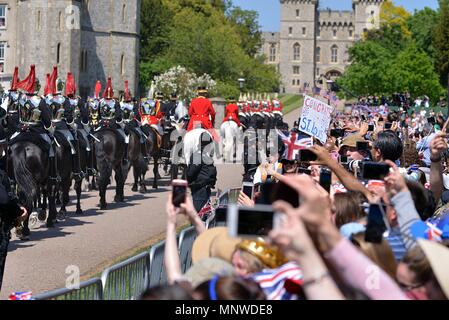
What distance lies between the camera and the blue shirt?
5737 millimetres

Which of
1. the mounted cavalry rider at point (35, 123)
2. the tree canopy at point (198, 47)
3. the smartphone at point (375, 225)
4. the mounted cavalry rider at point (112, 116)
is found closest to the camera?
the smartphone at point (375, 225)

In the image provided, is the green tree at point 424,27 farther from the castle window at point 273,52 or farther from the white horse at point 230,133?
the castle window at point 273,52

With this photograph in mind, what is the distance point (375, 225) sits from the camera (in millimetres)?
5230

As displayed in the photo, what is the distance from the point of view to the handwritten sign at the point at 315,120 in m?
12.2

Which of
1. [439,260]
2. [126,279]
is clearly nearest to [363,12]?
[126,279]

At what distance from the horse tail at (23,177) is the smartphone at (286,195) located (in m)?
11.9

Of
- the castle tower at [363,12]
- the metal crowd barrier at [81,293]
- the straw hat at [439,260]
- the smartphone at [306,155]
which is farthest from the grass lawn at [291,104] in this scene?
the straw hat at [439,260]

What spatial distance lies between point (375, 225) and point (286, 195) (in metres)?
0.63

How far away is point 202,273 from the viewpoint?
567 centimetres

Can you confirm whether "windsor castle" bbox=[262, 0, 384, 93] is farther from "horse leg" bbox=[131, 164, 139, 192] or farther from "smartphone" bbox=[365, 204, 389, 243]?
"smartphone" bbox=[365, 204, 389, 243]

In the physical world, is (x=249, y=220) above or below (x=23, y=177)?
above

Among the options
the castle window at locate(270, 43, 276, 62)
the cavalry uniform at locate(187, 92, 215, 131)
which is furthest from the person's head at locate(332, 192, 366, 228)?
the castle window at locate(270, 43, 276, 62)

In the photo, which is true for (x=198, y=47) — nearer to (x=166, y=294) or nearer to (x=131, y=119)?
(x=131, y=119)
